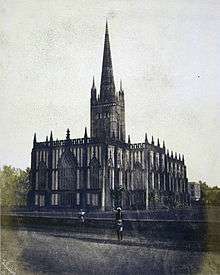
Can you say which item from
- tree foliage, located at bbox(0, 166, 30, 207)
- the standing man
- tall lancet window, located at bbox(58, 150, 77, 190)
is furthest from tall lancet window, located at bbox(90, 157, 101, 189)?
tree foliage, located at bbox(0, 166, 30, 207)

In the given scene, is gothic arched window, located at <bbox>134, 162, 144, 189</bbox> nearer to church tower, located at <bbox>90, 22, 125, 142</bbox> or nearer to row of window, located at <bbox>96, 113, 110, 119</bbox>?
church tower, located at <bbox>90, 22, 125, 142</bbox>

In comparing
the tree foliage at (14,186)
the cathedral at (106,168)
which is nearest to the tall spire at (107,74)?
the cathedral at (106,168)

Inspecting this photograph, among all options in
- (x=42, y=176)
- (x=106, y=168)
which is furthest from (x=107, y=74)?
(x=42, y=176)

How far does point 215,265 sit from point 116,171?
3.41 ft

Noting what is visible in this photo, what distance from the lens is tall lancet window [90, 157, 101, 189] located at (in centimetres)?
313

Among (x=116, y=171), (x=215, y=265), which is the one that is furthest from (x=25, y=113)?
(x=215, y=265)

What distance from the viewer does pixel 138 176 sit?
3.08 m

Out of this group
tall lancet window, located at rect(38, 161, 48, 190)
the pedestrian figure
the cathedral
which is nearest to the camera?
the pedestrian figure

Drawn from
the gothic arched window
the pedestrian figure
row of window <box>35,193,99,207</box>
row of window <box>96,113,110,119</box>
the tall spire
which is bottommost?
the pedestrian figure

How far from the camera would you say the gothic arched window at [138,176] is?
3051 mm

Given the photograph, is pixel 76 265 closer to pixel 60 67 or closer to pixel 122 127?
pixel 122 127

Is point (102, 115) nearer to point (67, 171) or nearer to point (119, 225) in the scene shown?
point (67, 171)

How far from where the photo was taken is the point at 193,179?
9.70ft

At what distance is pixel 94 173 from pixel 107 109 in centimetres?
58
